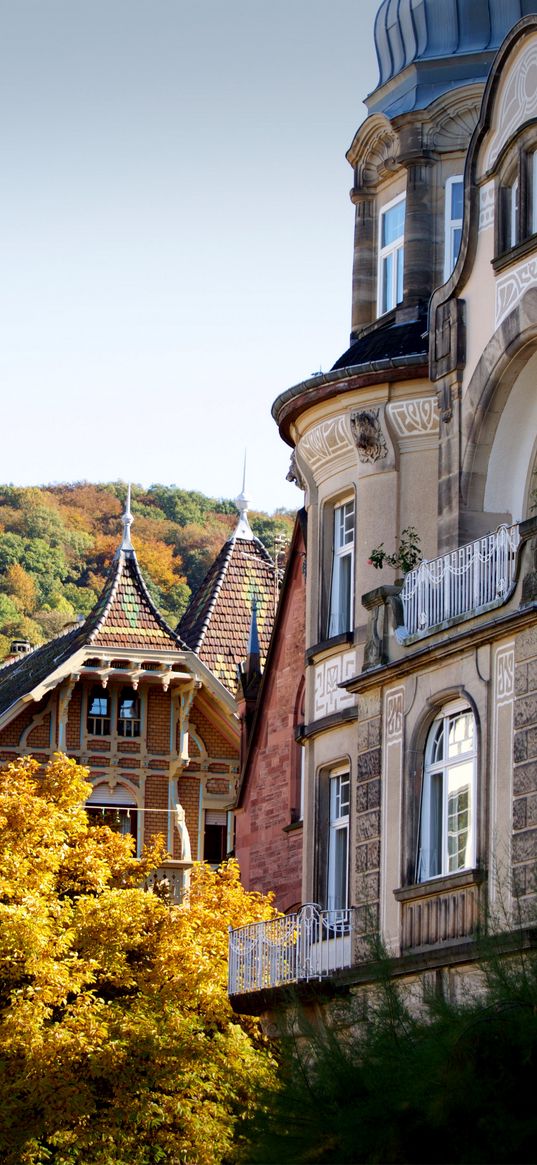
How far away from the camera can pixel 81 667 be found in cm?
5088

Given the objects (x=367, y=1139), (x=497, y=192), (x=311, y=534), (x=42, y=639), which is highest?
(x=42, y=639)

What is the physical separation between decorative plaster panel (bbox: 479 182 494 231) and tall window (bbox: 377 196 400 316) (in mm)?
4020

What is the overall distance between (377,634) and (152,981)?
7.45m

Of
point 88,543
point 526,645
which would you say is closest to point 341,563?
point 526,645

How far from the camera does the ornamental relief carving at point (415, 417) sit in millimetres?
30438

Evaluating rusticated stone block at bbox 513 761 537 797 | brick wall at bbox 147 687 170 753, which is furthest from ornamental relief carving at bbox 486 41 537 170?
brick wall at bbox 147 687 170 753

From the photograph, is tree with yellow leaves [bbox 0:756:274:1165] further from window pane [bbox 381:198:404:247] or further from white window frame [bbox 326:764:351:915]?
window pane [bbox 381:198:404:247]

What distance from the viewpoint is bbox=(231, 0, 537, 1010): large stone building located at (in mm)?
25766

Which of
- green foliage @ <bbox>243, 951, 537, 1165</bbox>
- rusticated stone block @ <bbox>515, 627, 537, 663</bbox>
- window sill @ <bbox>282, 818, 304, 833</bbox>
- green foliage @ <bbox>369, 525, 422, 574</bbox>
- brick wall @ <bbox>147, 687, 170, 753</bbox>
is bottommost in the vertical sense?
green foliage @ <bbox>243, 951, 537, 1165</bbox>

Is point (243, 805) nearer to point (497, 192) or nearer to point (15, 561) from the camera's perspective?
point (497, 192)

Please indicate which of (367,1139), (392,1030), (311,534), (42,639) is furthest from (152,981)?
(42,639)

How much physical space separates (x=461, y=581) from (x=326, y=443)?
17.8 feet

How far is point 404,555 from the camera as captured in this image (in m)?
29.0

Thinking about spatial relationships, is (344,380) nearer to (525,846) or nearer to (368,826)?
(368,826)
